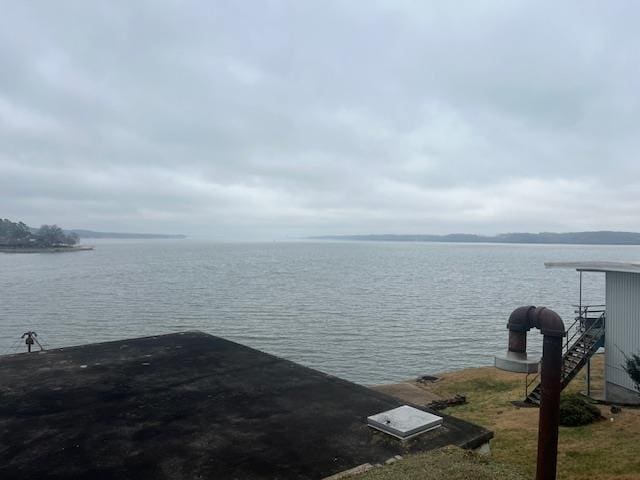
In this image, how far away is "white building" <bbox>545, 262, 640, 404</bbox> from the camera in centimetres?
2180

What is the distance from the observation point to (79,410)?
11.4 metres

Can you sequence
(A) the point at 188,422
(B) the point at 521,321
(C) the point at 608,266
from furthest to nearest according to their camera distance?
1. (C) the point at 608,266
2. (A) the point at 188,422
3. (B) the point at 521,321

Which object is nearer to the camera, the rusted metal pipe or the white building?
the rusted metal pipe

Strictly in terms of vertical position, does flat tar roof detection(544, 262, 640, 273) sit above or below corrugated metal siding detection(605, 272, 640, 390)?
above

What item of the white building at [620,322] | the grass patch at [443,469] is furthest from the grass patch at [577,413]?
the grass patch at [443,469]

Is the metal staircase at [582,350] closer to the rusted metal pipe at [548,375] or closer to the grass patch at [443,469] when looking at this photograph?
the grass patch at [443,469]

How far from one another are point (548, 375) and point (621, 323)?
19.0 meters

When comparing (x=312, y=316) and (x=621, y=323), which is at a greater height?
(x=621, y=323)

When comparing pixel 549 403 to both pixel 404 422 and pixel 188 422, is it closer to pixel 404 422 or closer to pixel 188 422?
pixel 404 422

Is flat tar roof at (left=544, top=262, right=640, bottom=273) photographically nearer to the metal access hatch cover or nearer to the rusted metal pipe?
the metal access hatch cover

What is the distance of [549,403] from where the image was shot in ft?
24.4

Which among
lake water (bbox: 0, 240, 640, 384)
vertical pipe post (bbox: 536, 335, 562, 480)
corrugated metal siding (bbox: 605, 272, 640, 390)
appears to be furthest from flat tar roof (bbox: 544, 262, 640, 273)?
vertical pipe post (bbox: 536, 335, 562, 480)

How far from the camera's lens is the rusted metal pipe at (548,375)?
738 centimetres

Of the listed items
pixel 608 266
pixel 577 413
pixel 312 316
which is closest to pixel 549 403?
pixel 577 413
